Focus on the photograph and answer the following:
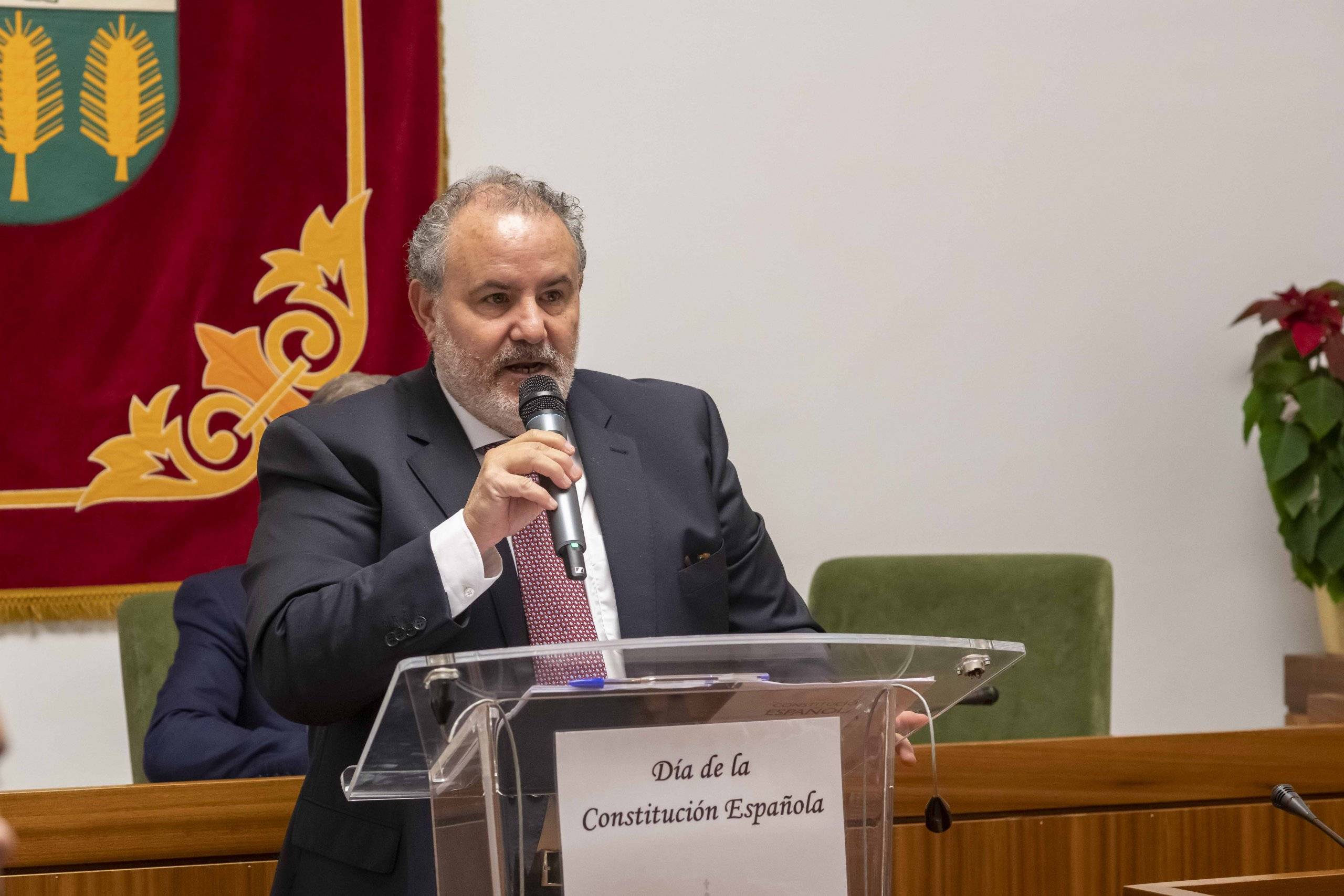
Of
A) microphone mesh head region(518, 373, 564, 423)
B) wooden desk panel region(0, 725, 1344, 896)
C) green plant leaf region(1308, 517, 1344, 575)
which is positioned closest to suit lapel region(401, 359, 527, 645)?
microphone mesh head region(518, 373, 564, 423)

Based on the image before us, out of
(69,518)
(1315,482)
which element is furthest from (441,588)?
(1315,482)

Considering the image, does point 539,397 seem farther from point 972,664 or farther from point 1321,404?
point 1321,404

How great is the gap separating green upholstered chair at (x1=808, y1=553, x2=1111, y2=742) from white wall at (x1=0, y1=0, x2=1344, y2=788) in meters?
0.51

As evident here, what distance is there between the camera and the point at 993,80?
3482 mm

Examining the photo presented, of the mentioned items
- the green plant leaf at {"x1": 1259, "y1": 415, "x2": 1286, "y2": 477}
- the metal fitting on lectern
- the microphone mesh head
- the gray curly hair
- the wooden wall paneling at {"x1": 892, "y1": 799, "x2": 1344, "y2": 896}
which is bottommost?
the wooden wall paneling at {"x1": 892, "y1": 799, "x2": 1344, "y2": 896}

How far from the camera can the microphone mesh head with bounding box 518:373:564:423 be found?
57.7 inches

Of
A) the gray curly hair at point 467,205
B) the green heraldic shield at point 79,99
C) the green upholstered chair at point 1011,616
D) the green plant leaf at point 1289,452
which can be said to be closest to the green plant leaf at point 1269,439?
the green plant leaf at point 1289,452

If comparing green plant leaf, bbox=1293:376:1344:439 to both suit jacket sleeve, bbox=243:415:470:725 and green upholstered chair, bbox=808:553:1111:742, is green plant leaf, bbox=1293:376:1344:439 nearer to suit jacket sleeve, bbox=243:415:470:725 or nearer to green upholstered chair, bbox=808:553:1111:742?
green upholstered chair, bbox=808:553:1111:742

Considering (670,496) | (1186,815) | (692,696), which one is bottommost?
(1186,815)

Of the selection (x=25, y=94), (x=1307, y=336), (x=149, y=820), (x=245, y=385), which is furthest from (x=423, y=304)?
(x=1307, y=336)

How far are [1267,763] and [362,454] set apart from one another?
1.50 m

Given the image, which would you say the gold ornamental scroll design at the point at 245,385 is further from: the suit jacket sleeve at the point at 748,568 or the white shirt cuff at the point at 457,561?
the white shirt cuff at the point at 457,561

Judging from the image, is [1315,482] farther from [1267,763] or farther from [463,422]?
[463,422]

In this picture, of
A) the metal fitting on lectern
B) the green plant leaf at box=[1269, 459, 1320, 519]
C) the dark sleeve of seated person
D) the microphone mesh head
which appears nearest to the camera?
the metal fitting on lectern
